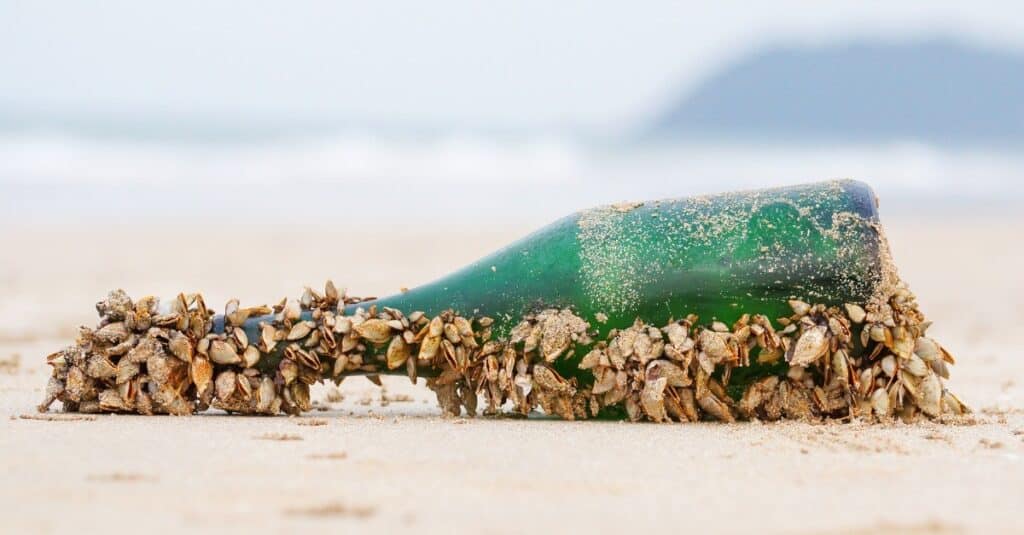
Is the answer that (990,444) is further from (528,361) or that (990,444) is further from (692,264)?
(528,361)

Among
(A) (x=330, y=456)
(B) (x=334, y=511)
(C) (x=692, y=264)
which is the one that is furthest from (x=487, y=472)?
(C) (x=692, y=264)

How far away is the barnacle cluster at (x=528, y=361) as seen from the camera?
3.96 meters

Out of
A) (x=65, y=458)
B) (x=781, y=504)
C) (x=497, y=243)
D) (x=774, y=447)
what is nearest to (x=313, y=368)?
(x=65, y=458)

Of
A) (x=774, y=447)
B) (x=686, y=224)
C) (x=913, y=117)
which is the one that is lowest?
(x=774, y=447)

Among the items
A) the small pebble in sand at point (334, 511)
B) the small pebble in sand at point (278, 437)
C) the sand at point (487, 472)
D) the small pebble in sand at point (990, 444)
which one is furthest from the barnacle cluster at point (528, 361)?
the small pebble in sand at point (334, 511)

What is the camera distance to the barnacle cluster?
156 inches

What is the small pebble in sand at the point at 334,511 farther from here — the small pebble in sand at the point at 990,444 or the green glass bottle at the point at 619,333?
the small pebble in sand at the point at 990,444

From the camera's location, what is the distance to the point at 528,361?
410 cm

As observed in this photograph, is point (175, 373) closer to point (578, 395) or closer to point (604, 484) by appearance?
point (578, 395)

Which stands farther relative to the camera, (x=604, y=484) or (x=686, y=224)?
(x=686, y=224)

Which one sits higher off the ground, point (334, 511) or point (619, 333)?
point (619, 333)

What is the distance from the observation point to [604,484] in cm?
266

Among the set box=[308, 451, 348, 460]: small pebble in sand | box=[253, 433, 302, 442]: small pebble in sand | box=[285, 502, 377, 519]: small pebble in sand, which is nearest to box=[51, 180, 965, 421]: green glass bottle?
box=[253, 433, 302, 442]: small pebble in sand

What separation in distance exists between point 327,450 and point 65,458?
2.28 ft
